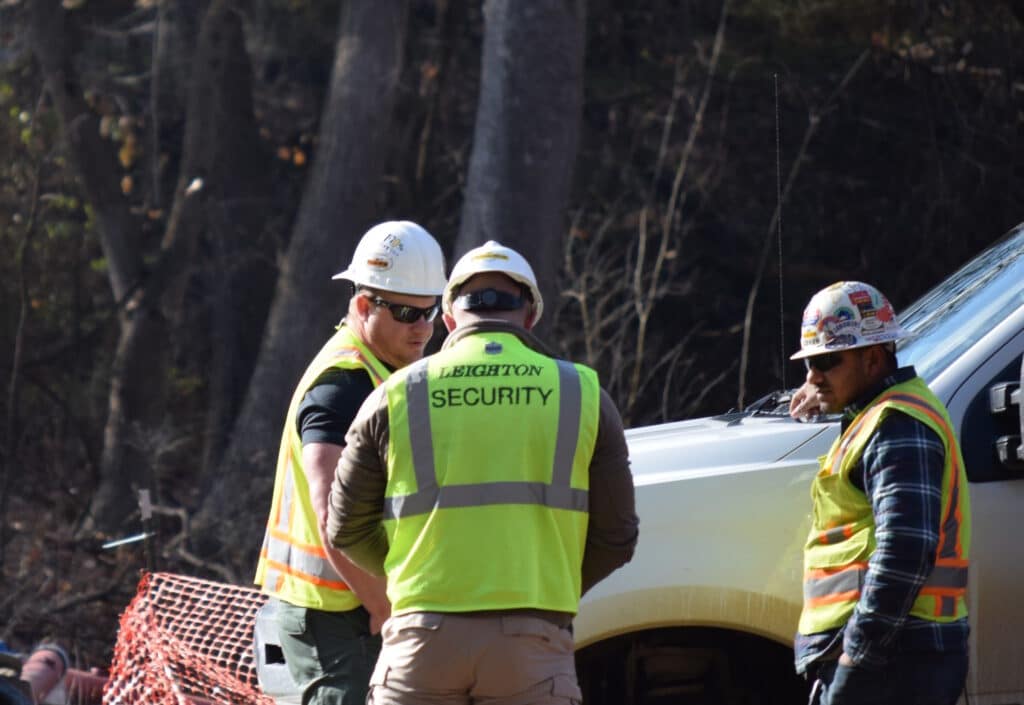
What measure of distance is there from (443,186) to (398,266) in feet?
32.8

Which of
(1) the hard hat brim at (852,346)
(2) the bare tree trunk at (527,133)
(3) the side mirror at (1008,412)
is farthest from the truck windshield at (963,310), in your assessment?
(2) the bare tree trunk at (527,133)

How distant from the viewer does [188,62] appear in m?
13.6

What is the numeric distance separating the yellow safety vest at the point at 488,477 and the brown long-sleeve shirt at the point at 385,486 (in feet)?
0.16

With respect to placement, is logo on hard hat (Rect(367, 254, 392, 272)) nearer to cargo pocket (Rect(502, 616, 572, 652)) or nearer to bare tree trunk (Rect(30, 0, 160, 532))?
cargo pocket (Rect(502, 616, 572, 652))

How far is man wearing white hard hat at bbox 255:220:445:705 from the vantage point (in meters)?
3.82

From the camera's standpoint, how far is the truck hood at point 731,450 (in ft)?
14.7

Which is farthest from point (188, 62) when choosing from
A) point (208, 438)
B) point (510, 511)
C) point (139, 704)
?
point (510, 511)

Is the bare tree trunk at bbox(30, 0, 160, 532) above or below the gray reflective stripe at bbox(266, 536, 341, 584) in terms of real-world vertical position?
above

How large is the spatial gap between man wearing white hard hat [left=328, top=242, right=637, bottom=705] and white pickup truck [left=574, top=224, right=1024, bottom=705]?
1.01m

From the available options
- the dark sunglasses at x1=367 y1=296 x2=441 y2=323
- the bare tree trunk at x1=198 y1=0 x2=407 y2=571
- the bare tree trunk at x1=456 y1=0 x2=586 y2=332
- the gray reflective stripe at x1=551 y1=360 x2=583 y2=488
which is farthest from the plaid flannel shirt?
the bare tree trunk at x1=198 y1=0 x2=407 y2=571

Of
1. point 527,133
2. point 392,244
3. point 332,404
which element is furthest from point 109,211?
point 332,404

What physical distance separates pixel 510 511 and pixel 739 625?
139cm

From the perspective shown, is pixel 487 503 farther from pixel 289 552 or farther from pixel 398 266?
pixel 398 266

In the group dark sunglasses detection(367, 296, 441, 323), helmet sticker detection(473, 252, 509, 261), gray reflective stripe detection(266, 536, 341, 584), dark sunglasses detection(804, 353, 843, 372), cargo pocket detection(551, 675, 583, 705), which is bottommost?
cargo pocket detection(551, 675, 583, 705)
